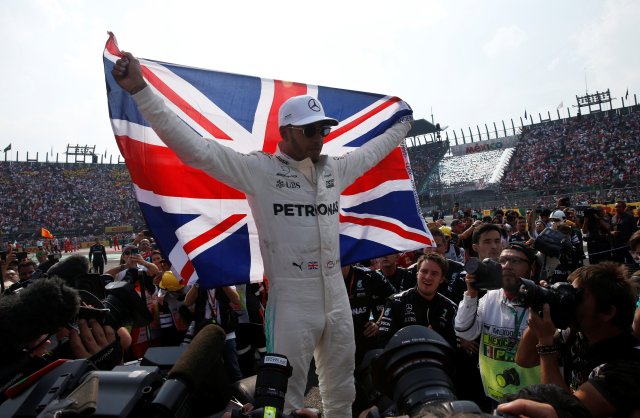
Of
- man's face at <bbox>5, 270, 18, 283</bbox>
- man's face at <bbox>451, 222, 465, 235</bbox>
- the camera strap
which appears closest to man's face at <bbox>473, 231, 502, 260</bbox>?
the camera strap

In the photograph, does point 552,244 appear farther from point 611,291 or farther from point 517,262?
point 517,262

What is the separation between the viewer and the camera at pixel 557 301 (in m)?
1.71

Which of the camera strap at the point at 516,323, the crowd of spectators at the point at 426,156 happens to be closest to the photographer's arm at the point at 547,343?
the camera strap at the point at 516,323

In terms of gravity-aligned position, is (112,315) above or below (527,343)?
above

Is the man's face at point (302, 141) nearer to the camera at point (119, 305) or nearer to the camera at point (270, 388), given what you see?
the camera at point (119, 305)

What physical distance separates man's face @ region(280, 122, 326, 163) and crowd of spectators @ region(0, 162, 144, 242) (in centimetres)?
3990

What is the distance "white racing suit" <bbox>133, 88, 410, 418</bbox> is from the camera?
99.6 inches

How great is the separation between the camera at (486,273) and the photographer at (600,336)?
0.29 metres

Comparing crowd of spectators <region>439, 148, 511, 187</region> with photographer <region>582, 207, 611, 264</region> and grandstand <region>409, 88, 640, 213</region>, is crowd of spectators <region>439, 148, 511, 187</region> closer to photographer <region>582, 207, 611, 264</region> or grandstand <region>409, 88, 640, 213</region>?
grandstand <region>409, 88, 640, 213</region>

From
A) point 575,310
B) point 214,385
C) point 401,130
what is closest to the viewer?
point 214,385

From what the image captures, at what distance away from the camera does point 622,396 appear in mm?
1587

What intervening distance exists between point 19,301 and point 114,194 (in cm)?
4901

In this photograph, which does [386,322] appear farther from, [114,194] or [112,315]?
[114,194]

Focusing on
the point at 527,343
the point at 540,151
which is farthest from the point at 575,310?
the point at 540,151
